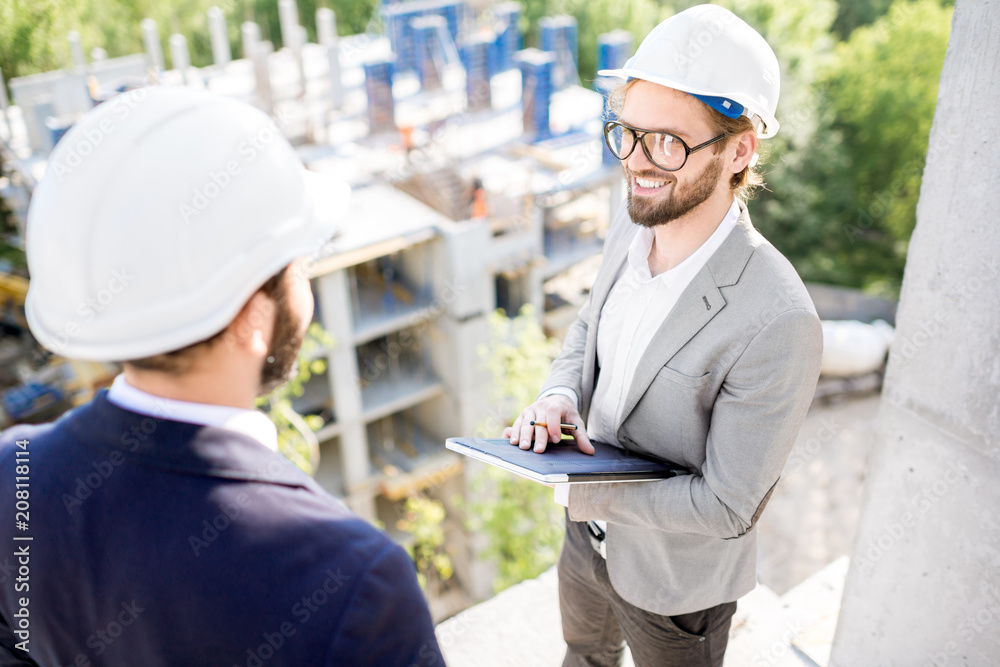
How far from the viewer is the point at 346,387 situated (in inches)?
575

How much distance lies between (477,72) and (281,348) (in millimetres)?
17596

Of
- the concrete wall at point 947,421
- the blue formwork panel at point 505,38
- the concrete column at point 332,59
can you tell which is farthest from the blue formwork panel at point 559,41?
the concrete wall at point 947,421

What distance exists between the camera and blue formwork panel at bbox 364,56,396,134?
648 inches

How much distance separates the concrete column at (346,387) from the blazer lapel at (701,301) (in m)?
11.5

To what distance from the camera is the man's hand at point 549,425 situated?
93.6 inches

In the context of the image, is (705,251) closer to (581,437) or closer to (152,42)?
(581,437)

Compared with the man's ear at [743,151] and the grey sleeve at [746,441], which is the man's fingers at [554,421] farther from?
the man's ear at [743,151]

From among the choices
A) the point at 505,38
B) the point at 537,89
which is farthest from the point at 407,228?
the point at 505,38

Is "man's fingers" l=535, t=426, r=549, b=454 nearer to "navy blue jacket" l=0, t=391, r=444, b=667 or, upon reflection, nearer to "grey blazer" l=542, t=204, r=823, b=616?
"grey blazer" l=542, t=204, r=823, b=616

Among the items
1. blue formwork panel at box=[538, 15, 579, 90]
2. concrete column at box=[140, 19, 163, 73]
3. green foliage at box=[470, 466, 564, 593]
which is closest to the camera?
green foliage at box=[470, 466, 564, 593]

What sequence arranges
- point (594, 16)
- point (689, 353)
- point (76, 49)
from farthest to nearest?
point (594, 16)
point (76, 49)
point (689, 353)
